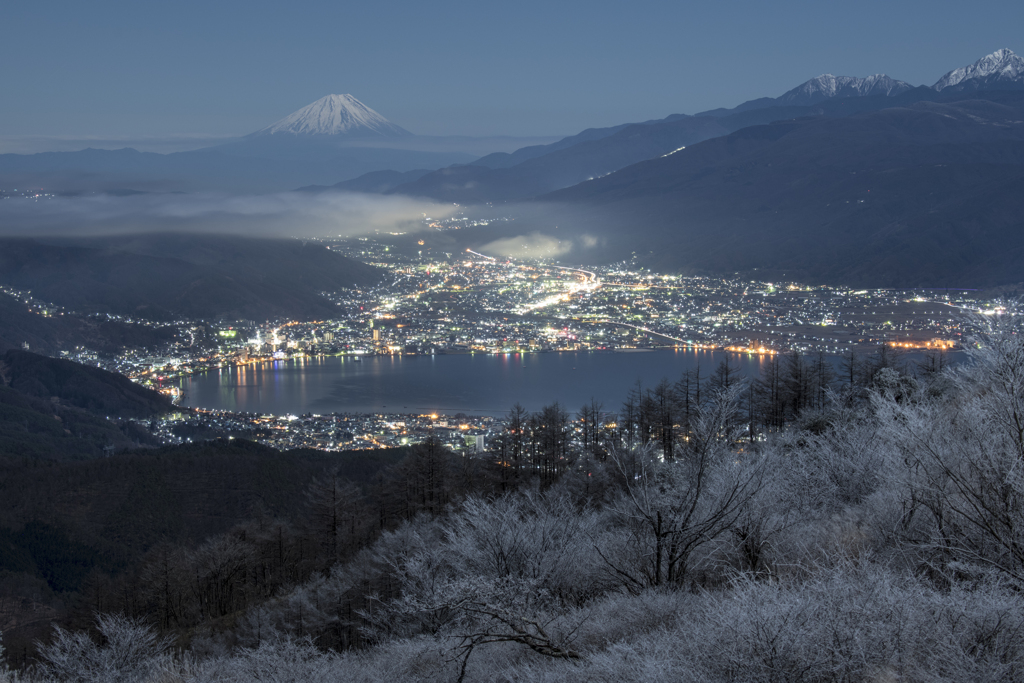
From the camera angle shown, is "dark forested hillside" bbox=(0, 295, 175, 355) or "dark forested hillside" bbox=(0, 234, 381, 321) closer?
"dark forested hillside" bbox=(0, 295, 175, 355)

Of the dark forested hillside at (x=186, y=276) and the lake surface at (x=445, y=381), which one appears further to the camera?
the dark forested hillside at (x=186, y=276)

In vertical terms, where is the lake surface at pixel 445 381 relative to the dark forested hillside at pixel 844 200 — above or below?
below

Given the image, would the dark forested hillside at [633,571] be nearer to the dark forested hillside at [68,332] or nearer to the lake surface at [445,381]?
the lake surface at [445,381]

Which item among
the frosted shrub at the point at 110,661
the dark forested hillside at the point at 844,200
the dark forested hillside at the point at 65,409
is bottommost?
the dark forested hillside at the point at 65,409

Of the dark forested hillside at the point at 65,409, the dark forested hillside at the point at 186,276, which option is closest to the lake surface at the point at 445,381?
the dark forested hillside at the point at 65,409

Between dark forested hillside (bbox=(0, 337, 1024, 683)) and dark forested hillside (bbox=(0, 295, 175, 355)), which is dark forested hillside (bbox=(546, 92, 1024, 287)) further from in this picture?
dark forested hillside (bbox=(0, 295, 175, 355))

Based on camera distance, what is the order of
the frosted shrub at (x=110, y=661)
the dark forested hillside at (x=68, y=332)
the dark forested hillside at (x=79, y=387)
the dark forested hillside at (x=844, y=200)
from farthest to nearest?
the dark forested hillside at (x=844, y=200), the dark forested hillside at (x=68, y=332), the dark forested hillside at (x=79, y=387), the frosted shrub at (x=110, y=661)

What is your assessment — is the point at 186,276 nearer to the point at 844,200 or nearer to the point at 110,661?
the point at 110,661

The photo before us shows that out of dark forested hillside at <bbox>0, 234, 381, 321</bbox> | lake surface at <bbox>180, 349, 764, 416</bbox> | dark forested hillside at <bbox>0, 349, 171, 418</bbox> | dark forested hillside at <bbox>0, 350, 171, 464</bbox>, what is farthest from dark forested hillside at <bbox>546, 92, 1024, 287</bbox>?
dark forested hillside at <bbox>0, 350, 171, 464</bbox>

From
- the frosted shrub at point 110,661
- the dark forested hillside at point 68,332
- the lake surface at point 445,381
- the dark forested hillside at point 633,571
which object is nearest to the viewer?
the dark forested hillside at point 633,571
